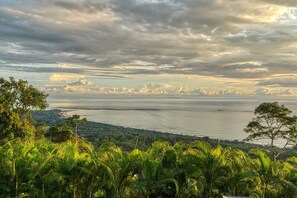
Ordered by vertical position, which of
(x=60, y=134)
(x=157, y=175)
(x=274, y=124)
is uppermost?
(x=157, y=175)

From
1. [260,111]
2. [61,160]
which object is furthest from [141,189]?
[260,111]

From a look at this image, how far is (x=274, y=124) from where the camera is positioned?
23.7 m

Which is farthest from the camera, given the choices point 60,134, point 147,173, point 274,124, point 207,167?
point 60,134

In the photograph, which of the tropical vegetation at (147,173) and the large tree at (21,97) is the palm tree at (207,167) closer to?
the tropical vegetation at (147,173)

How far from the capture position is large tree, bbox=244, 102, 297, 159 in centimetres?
2304

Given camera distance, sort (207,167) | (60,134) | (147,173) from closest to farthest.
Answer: (147,173)
(207,167)
(60,134)

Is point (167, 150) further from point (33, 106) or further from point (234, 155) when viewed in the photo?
point (33, 106)

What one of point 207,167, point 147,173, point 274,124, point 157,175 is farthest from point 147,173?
point 274,124

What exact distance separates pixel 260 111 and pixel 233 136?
216ft

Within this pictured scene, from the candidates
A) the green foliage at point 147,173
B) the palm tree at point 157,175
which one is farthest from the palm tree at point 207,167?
the palm tree at point 157,175

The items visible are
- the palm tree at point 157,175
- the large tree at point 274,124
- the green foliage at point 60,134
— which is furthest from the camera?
the green foliage at point 60,134

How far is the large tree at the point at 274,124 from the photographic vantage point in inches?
907

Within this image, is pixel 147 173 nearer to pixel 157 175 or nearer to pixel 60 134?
pixel 157 175

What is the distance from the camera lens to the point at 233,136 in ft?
289
